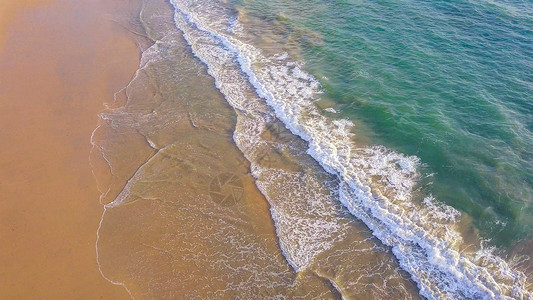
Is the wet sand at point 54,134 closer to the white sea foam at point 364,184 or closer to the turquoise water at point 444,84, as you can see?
the white sea foam at point 364,184

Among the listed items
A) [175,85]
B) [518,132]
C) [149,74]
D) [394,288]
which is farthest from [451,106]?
[149,74]

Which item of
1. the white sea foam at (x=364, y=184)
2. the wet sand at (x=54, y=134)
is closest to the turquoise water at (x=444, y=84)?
the white sea foam at (x=364, y=184)

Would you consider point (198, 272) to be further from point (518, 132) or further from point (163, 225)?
point (518, 132)

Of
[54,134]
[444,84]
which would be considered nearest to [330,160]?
[444,84]

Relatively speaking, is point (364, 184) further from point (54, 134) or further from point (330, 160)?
point (54, 134)

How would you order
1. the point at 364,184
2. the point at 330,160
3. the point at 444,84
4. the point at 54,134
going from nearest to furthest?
the point at 364,184 < the point at 330,160 < the point at 54,134 < the point at 444,84

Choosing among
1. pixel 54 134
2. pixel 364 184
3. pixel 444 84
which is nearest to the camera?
pixel 364 184
